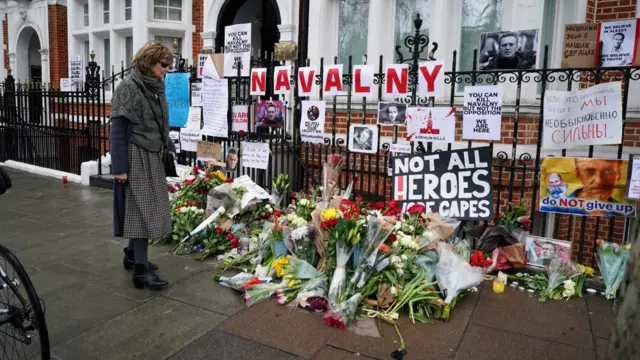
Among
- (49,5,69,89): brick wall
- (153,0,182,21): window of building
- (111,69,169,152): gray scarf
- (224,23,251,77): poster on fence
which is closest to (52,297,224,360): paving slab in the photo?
(111,69,169,152): gray scarf

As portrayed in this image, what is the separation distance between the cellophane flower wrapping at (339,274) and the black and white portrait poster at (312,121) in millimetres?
2428

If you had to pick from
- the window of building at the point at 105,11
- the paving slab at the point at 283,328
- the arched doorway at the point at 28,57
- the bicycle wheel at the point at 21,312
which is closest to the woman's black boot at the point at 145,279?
the paving slab at the point at 283,328

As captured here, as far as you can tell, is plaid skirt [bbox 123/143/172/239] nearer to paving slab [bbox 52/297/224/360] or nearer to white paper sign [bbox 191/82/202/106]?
paving slab [bbox 52/297/224/360]

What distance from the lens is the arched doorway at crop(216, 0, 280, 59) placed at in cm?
988

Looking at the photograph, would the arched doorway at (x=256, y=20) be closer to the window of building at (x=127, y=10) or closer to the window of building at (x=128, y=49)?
the window of building at (x=127, y=10)

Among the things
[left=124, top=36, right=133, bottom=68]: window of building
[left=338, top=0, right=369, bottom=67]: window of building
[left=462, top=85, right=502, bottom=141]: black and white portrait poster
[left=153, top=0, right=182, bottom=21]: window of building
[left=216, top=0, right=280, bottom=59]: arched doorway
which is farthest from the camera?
[left=124, top=36, right=133, bottom=68]: window of building

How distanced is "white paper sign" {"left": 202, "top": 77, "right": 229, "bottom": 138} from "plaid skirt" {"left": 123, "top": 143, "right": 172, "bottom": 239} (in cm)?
264

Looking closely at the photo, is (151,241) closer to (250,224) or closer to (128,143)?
(250,224)

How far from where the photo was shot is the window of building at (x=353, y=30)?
781 centimetres

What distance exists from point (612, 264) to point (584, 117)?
1.27 m

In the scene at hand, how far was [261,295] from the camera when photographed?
Result: 3.68 metres

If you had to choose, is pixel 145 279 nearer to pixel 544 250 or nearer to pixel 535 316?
pixel 535 316

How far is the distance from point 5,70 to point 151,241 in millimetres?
13816

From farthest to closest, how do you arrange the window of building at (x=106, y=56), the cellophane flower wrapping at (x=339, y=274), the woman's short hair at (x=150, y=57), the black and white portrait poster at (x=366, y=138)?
the window of building at (x=106, y=56) < the black and white portrait poster at (x=366, y=138) < the woman's short hair at (x=150, y=57) < the cellophane flower wrapping at (x=339, y=274)
